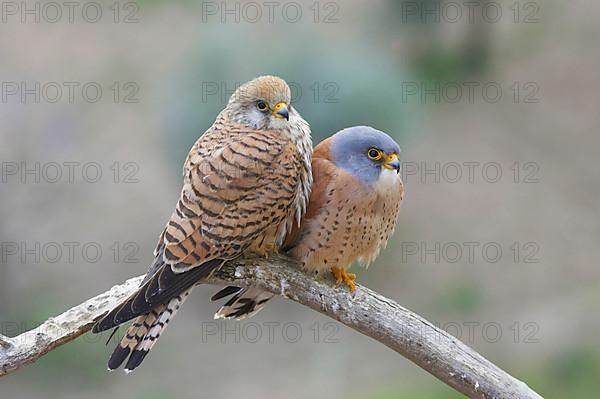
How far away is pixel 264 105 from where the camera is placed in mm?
3715

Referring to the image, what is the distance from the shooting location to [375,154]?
3697 millimetres

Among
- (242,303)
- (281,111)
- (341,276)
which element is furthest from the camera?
(242,303)

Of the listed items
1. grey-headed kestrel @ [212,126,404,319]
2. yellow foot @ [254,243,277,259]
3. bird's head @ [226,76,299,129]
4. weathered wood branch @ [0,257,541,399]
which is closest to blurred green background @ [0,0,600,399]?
weathered wood branch @ [0,257,541,399]

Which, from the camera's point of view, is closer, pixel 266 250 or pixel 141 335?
pixel 141 335

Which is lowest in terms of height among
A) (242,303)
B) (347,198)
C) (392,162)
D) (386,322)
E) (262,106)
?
(242,303)

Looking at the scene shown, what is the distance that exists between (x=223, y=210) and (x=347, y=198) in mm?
516

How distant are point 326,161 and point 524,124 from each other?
26.8 ft

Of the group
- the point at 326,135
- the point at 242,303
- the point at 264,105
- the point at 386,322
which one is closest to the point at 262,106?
the point at 264,105

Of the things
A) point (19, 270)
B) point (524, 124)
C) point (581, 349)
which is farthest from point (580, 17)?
point (19, 270)

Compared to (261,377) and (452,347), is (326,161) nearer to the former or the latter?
(452,347)

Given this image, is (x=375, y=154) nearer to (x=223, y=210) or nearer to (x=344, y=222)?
(x=344, y=222)

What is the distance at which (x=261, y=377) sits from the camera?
866cm

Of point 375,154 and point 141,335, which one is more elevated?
point 375,154

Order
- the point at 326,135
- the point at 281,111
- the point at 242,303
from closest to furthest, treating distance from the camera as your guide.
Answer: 1. the point at 281,111
2. the point at 242,303
3. the point at 326,135
